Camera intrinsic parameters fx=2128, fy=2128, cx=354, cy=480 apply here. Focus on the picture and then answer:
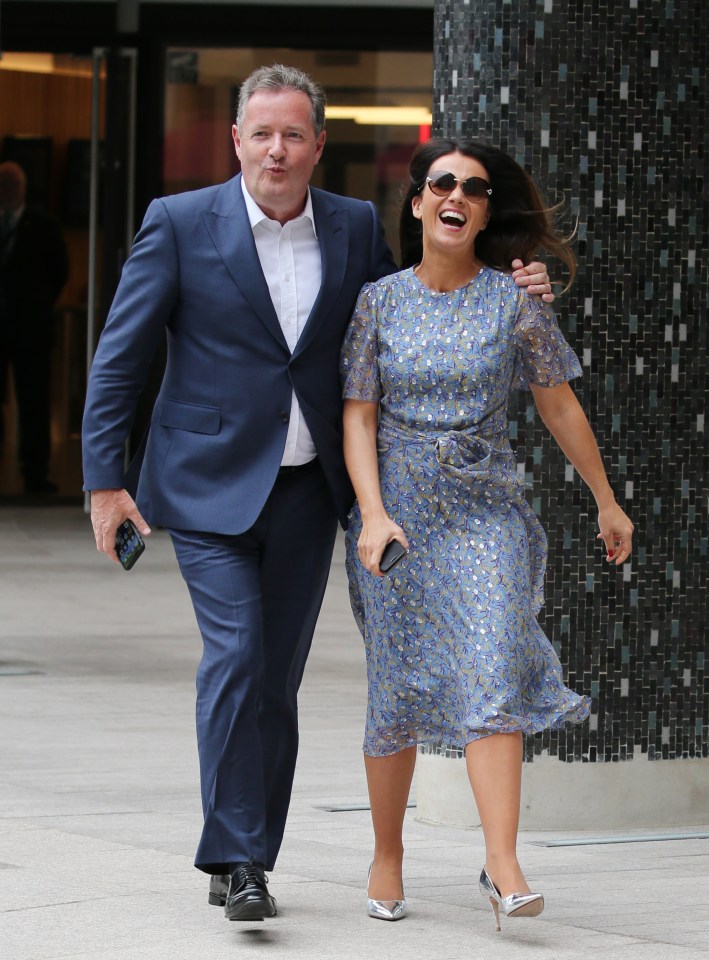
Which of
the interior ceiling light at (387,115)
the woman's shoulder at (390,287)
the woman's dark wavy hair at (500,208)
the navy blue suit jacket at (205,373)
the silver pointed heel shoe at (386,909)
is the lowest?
the silver pointed heel shoe at (386,909)

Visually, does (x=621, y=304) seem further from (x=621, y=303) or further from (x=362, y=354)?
(x=362, y=354)

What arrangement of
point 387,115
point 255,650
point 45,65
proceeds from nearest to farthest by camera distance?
point 255,650 → point 387,115 → point 45,65

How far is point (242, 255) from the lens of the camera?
16.1ft

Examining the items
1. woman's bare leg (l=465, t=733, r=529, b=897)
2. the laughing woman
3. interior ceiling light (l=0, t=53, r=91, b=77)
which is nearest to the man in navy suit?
the laughing woman

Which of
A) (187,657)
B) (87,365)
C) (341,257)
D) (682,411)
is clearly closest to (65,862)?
(341,257)

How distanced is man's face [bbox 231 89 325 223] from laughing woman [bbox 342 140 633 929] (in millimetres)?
303

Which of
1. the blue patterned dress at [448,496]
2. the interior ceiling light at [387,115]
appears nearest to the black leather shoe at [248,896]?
the blue patterned dress at [448,496]

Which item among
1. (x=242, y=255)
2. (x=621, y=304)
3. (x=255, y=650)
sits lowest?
(x=255, y=650)

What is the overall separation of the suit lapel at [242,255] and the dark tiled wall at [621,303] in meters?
1.40

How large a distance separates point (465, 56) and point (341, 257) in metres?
1.37

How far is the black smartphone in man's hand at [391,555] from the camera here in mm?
4688

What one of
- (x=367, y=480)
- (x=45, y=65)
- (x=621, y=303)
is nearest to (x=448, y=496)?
(x=367, y=480)

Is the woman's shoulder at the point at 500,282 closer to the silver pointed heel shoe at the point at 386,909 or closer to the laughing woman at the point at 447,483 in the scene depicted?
the laughing woman at the point at 447,483

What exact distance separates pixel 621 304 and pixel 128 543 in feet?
6.43
